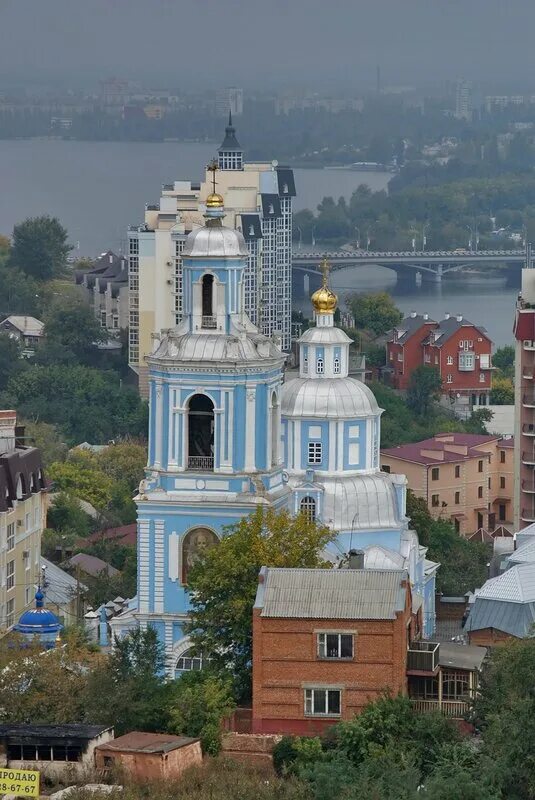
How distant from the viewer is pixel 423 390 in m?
64.0

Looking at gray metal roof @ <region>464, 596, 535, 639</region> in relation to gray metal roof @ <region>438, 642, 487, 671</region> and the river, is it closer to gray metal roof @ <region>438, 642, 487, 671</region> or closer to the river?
gray metal roof @ <region>438, 642, 487, 671</region>

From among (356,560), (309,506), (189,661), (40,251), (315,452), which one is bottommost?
(189,661)

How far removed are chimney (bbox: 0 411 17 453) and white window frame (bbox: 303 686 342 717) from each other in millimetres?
9804

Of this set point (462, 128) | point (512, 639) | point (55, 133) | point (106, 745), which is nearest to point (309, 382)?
point (512, 639)

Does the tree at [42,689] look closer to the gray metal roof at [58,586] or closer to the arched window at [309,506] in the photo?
the arched window at [309,506]

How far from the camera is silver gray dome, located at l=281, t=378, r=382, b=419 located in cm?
3447

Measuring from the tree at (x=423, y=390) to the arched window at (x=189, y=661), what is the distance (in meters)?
33.7

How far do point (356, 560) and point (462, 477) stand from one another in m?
17.6

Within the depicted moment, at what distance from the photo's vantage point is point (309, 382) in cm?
3497

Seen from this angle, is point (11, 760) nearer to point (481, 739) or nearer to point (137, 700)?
point (137, 700)

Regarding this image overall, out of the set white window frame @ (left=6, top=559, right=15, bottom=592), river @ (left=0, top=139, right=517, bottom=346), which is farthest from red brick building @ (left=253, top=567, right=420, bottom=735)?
river @ (left=0, top=139, right=517, bottom=346)

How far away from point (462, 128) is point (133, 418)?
112819 mm

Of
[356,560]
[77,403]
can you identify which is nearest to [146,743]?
[356,560]

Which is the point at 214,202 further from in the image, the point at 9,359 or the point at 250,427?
the point at 9,359
